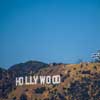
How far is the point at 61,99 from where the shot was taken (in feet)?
627

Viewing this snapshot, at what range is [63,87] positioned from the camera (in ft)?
653

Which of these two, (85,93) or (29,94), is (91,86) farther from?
(29,94)

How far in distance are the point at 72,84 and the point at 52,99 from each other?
50.7 feet

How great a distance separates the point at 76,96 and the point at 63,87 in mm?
10882

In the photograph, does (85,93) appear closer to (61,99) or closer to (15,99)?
(61,99)

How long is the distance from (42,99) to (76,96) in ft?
61.6

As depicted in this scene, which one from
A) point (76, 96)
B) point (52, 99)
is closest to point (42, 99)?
point (52, 99)

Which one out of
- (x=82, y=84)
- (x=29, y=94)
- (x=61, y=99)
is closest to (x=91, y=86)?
(x=82, y=84)

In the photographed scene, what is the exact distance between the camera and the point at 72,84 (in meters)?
199

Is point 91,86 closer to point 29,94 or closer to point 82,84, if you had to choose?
point 82,84

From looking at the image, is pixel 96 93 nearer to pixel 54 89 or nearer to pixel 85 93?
pixel 85 93

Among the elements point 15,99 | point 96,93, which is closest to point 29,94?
point 15,99

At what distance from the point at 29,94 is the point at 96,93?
3788cm

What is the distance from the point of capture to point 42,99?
193 metres
